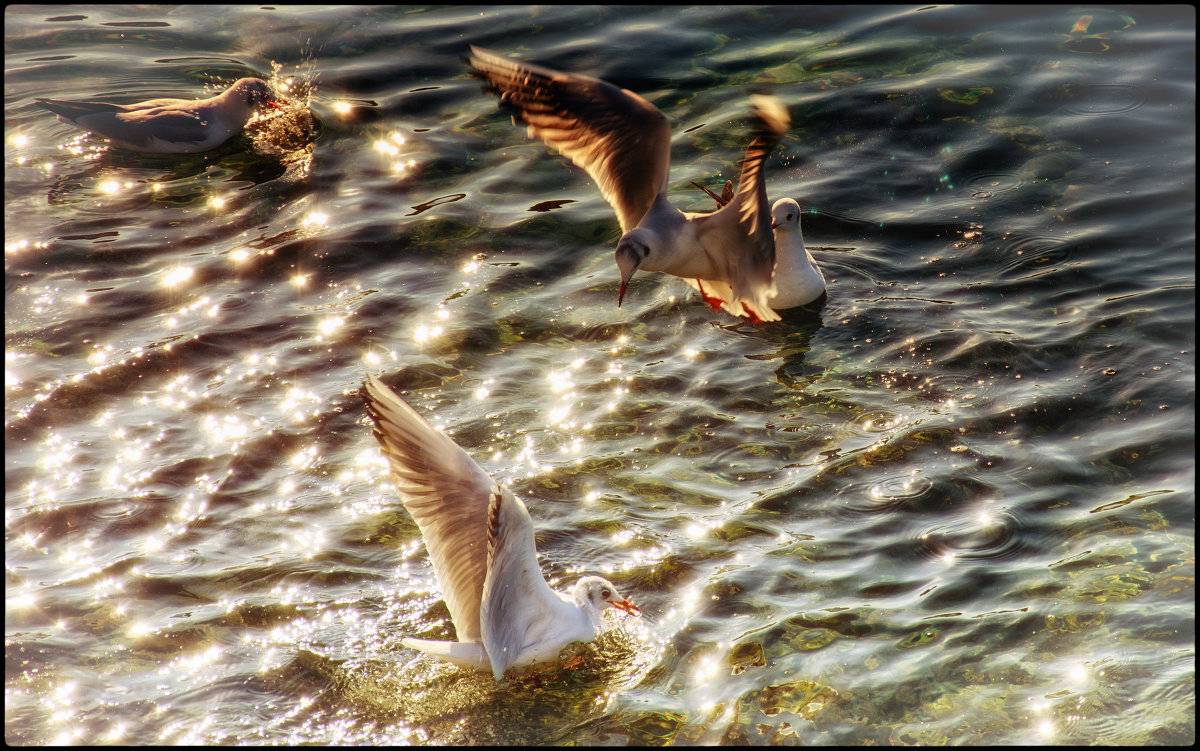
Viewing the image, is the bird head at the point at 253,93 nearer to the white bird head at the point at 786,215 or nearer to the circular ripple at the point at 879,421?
the white bird head at the point at 786,215

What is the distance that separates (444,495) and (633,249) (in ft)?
9.37

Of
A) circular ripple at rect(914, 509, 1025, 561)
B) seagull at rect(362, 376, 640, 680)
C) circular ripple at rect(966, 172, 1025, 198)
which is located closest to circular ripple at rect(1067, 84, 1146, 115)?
circular ripple at rect(966, 172, 1025, 198)

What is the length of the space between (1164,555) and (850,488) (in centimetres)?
159

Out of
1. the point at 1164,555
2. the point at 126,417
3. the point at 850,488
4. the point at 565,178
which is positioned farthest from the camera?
the point at 565,178

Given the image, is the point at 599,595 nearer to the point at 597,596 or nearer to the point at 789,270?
the point at 597,596

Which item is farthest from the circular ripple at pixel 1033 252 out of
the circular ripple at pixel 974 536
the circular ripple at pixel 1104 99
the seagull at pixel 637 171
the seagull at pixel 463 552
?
the seagull at pixel 463 552

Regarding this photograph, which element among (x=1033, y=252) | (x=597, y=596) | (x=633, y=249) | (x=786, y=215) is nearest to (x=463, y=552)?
(x=597, y=596)

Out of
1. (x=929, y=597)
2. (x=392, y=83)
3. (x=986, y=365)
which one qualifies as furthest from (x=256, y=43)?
(x=929, y=597)

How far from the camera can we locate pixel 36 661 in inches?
193

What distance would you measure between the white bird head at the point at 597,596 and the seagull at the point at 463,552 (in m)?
0.08

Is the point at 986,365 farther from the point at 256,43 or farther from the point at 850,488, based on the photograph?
the point at 256,43

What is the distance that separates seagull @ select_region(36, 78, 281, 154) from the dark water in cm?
23

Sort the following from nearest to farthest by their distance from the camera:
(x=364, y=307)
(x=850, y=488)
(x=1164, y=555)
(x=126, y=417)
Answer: (x=1164, y=555) → (x=850, y=488) → (x=126, y=417) → (x=364, y=307)

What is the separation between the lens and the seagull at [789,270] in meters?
7.87
